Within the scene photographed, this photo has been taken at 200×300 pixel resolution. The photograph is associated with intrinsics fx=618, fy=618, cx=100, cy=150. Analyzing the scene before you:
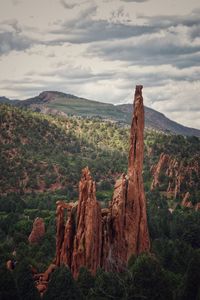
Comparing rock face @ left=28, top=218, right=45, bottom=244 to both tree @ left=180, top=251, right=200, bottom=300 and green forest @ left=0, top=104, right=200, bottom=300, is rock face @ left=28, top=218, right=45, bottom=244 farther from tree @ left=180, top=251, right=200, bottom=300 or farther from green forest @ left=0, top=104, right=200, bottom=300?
tree @ left=180, top=251, right=200, bottom=300

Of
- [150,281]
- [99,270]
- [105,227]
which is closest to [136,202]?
[105,227]

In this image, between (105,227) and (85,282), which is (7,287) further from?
(105,227)

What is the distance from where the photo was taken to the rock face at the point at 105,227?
262ft

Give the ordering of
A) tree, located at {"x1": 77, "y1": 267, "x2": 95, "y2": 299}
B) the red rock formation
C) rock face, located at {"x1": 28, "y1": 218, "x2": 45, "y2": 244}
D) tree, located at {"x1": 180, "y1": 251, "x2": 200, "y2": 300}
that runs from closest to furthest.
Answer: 1. tree, located at {"x1": 180, "y1": 251, "x2": 200, "y2": 300}
2. tree, located at {"x1": 77, "y1": 267, "x2": 95, "y2": 299}
3. the red rock formation
4. rock face, located at {"x1": 28, "y1": 218, "x2": 45, "y2": 244}

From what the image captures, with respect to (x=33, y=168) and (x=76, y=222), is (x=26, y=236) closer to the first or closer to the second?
(x=76, y=222)

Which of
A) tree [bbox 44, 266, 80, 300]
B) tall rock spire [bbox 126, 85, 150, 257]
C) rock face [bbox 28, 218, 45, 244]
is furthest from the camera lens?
rock face [bbox 28, 218, 45, 244]

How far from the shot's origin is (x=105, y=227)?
271ft

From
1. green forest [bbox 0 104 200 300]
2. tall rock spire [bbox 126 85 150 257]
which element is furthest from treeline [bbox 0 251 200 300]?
tall rock spire [bbox 126 85 150 257]

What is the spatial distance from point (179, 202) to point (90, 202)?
275 feet

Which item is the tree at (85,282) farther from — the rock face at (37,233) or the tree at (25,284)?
the rock face at (37,233)

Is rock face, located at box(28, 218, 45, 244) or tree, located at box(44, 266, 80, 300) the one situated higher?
tree, located at box(44, 266, 80, 300)

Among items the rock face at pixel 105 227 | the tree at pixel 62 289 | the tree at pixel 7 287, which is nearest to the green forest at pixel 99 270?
the tree at pixel 7 287

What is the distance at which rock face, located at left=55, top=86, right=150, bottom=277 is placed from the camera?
79.8 meters

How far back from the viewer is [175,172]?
177500 mm
